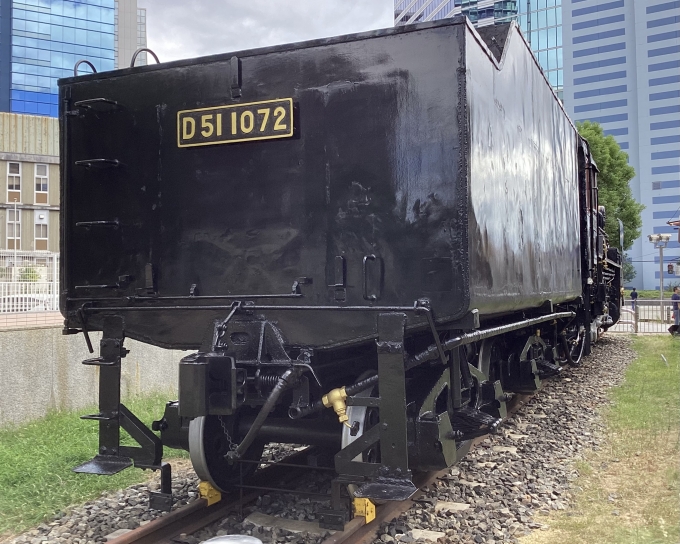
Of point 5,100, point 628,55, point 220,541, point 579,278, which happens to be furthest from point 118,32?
point 220,541

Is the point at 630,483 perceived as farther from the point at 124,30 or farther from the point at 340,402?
the point at 124,30

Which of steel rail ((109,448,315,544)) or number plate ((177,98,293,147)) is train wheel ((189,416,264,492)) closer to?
steel rail ((109,448,315,544))

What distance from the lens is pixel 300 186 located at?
4.08 metres

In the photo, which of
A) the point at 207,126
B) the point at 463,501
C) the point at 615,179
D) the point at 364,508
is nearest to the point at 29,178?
the point at 615,179

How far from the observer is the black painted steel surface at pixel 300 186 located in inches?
149

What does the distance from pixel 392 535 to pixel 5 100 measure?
234 ft

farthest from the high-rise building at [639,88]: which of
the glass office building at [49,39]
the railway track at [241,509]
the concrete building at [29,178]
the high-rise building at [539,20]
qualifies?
the railway track at [241,509]

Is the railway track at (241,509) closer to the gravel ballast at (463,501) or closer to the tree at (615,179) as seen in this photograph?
the gravel ballast at (463,501)

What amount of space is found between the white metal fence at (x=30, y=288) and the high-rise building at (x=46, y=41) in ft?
180

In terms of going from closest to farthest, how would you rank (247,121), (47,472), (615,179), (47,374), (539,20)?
(247,121) < (47,472) < (47,374) < (615,179) < (539,20)

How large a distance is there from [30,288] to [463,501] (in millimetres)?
7684

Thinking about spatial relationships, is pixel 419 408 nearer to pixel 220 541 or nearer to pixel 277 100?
pixel 220 541

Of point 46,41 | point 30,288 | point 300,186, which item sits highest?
point 46,41

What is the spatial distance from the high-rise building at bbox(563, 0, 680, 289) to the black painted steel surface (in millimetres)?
82352
